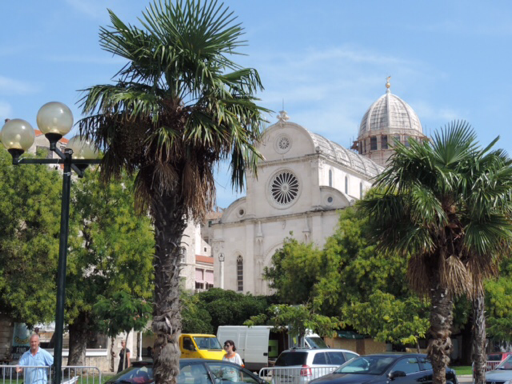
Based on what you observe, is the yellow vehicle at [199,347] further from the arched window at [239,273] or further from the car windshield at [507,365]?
the arched window at [239,273]

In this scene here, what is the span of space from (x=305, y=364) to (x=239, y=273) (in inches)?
1761

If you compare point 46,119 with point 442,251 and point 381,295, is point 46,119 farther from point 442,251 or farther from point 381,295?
point 381,295

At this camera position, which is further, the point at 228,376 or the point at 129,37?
the point at 228,376

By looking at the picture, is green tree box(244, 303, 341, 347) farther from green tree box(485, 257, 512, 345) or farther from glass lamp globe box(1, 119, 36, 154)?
glass lamp globe box(1, 119, 36, 154)

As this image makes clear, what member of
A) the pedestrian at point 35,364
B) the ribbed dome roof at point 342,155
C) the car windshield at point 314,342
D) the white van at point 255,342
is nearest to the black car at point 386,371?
the pedestrian at point 35,364

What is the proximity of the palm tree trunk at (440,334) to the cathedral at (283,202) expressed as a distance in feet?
146

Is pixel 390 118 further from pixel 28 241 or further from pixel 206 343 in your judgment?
pixel 28 241

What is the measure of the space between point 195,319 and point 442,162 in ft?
108

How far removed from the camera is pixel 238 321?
2048 inches

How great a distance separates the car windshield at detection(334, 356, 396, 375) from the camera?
16.9m

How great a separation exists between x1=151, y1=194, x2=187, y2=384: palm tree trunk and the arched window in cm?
5372

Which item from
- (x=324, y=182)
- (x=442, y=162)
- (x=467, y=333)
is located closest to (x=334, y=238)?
(x=467, y=333)

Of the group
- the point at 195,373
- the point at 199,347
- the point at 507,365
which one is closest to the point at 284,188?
the point at 199,347

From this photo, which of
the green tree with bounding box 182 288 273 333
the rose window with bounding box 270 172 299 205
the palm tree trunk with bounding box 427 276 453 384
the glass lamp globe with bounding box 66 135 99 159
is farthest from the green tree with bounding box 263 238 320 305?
the glass lamp globe with bounding box 66 135 99 159
